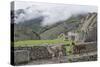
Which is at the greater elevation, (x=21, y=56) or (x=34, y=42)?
(x=34, y=42)

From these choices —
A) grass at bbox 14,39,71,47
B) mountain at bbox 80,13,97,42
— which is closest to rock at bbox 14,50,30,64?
grass at bbox 14,39,71,47

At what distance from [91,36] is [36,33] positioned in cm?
71

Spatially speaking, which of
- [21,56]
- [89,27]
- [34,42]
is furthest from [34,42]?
[89,27]

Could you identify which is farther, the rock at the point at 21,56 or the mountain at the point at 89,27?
the mountain at the point at 89,27

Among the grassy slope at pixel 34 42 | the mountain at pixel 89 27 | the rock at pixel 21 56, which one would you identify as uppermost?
the mountain at pixel 89 27

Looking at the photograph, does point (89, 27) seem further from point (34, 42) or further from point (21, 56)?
point (21, 56)

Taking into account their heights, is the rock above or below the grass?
below

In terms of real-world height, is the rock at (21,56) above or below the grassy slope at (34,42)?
below

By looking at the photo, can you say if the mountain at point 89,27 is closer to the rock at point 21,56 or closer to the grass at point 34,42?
the grass at point 34,42

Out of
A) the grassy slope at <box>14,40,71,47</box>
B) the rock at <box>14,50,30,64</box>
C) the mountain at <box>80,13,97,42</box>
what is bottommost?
the rock at <box>14,50,30,64</box>

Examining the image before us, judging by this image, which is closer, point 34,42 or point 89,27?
point 34,42

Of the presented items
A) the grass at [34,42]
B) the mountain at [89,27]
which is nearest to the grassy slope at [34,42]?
the grass at [34,42]

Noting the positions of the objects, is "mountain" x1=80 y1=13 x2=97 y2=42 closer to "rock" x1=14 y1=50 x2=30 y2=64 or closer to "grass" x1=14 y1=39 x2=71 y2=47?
"grass" x1=14 y1=39 x2=71 y2=47
